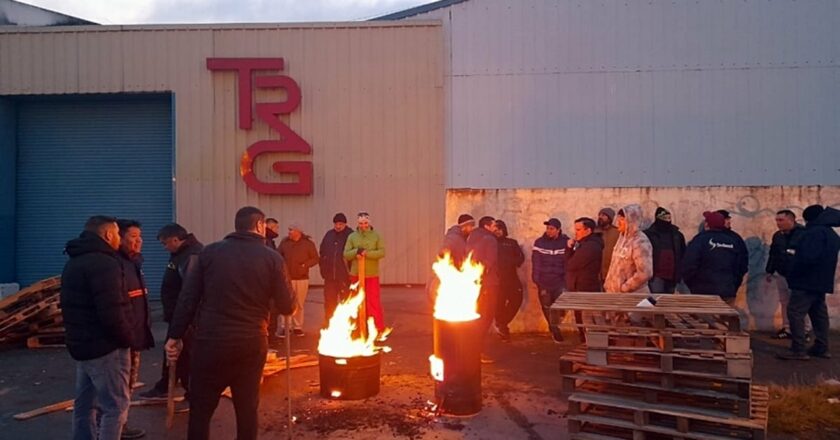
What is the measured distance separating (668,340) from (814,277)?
15.6ft

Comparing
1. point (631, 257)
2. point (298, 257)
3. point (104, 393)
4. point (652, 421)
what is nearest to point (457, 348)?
point (652, 421)

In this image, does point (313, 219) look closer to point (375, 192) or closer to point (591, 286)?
point (375, 192)

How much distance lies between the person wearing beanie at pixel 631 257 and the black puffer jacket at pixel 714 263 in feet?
7.23

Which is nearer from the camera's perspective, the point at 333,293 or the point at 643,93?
the point at 333,293

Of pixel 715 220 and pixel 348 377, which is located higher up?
pixel 715 220

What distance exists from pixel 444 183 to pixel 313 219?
9.49 feet

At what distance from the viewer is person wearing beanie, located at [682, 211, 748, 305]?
30.9ft

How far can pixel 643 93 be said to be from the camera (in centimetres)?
1378

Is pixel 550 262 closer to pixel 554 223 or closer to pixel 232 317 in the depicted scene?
pixel 554 223

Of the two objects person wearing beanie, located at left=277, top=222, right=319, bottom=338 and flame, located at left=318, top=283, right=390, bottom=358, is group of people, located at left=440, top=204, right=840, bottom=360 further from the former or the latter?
person wearing beanie, located at left=277, top=222, right=319, bottom=338

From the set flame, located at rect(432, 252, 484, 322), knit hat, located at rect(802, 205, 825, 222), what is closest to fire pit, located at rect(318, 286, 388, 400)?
flame, located at rect(432, 252, 484, 322)

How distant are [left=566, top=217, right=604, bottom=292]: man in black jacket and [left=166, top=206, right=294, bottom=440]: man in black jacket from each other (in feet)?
17.2

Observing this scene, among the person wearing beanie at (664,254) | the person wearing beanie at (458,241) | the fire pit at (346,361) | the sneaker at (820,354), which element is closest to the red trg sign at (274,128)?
the person wearing beanie at (458,241)

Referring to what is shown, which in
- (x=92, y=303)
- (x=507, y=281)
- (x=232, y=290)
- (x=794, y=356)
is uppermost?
(x=232, y=290)
